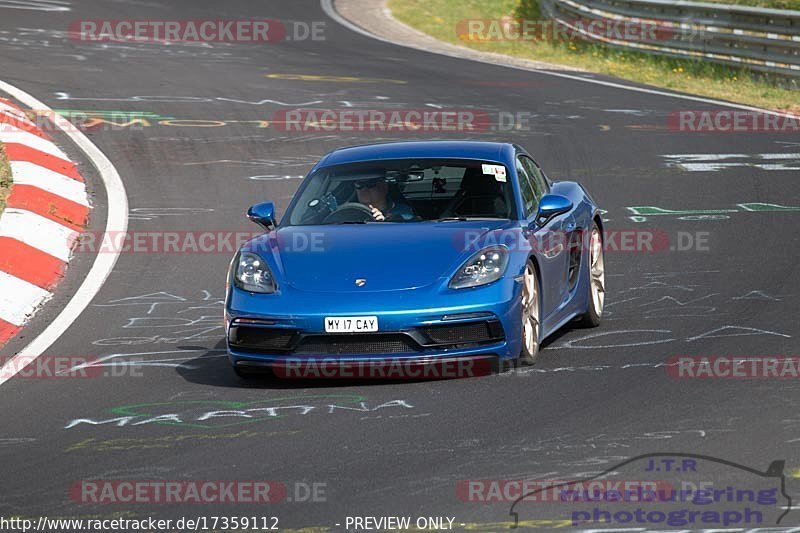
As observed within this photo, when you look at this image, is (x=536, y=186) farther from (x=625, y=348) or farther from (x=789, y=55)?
(x=789, y=55)

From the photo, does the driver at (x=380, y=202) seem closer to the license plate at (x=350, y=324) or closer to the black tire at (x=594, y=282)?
the license plate at (x=350, y=324)

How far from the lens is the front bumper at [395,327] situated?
26.3ft

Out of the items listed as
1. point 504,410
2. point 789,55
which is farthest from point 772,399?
point 789,55

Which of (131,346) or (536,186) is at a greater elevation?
(536,186)

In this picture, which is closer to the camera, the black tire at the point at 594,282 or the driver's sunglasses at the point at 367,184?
the driver's sunglasses at the point at 367,184

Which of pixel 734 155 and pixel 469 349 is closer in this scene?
pixel 469 349

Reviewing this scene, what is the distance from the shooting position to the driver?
9172 mm

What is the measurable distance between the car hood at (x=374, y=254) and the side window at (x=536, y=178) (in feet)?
3.01

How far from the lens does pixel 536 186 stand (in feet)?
32.3

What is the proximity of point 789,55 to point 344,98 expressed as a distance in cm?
665
